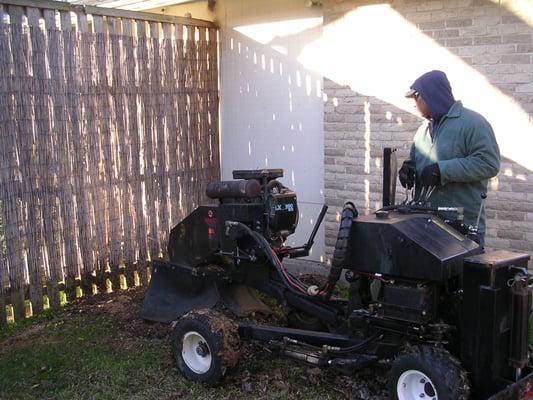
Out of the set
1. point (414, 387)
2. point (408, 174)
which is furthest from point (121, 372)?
point (408, 174)

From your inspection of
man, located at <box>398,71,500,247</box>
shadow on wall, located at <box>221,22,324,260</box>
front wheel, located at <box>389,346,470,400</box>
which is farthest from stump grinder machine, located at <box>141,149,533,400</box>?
shadow on wall, located at <box>221,22,324,260</box>

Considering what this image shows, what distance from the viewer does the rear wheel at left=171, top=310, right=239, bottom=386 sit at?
460 centimetres

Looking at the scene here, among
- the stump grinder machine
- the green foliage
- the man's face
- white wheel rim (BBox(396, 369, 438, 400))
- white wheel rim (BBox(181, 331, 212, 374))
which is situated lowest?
the green foliage

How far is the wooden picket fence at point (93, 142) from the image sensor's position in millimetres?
6125

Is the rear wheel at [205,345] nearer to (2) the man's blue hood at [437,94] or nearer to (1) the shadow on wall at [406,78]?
(2) the man's blue hood at [437,94]

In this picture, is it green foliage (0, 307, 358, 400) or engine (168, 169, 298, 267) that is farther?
engine (168, 169, 298, 267)

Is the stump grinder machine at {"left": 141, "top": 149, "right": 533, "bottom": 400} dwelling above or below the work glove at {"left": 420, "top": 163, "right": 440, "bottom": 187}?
below

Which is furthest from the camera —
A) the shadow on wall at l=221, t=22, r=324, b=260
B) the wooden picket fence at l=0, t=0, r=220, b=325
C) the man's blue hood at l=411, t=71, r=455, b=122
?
the shadow on wall at l=221, t=22, r=324, b=260

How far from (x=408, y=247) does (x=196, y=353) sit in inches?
75.4

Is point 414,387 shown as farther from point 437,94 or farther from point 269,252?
point 437,94

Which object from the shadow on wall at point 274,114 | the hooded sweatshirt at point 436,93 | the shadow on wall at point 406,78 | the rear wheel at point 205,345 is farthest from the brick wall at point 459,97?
the rear wheel at point 205,345

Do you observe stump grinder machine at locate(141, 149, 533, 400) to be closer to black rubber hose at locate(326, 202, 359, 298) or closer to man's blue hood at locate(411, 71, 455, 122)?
black rubber hose at locate(326, 202, 359, 298)

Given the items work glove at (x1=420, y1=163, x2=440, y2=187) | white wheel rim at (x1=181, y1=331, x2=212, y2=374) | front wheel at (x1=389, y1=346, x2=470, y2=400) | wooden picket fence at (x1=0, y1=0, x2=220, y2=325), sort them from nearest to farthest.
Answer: front wheel at (x1=389, y1=346, x2=470, y2=400)
work glove at (x1=420, y1=163, x2=440, y2=187)
white wheel rim at (x1=181, y1=331, x2=212, y2=374)
wooden picket fence at (x1=0, y1=0, x2=220, y2=325)

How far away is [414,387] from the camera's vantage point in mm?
3857
